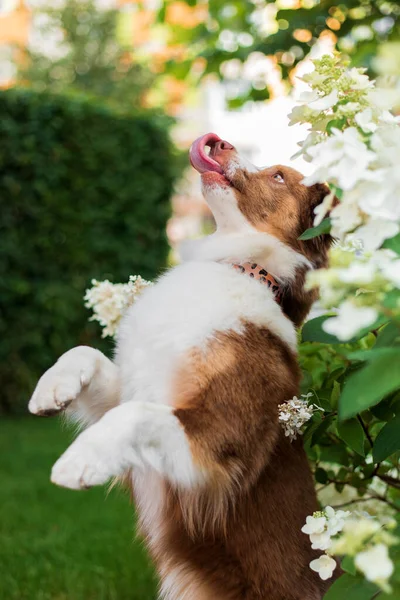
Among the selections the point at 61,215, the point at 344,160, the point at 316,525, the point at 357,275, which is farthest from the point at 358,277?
the point at 61,215

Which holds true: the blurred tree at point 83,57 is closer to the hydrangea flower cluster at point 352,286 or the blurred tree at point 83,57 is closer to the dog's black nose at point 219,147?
the dog's black nose at point 219,147

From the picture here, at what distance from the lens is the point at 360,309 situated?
1167 millimetres

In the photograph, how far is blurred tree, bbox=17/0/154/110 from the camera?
53.9 feet

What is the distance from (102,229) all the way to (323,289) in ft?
23.2

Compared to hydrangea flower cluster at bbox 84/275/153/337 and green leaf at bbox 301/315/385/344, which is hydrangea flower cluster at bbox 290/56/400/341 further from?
hydrangea flower cluster at bbox 84/275/153/337

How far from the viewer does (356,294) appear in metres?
1.65

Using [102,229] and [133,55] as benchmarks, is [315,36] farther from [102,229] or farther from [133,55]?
[133,55]

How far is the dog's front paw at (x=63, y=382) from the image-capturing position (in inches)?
82.4

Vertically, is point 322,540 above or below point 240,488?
below

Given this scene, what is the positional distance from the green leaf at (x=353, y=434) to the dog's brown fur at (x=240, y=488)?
0.18m

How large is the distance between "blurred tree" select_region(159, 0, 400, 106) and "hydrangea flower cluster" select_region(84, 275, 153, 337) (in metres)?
1.82

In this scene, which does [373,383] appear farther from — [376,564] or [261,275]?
[261,275]

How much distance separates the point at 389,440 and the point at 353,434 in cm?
25

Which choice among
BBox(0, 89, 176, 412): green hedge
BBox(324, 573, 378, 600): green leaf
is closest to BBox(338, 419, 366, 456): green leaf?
BBox(324, 573, 378, 600): green leaf
